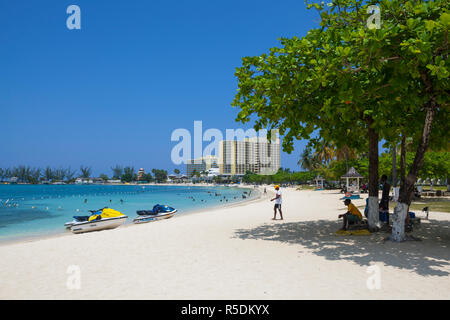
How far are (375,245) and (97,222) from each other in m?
14.2

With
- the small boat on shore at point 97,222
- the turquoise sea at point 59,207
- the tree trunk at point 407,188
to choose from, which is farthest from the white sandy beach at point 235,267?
the turquoise sea at point 59,207

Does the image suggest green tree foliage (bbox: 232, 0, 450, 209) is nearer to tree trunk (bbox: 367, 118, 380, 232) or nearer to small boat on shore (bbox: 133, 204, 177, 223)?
tree trunk (bbox: 367, 118, 380, 232)

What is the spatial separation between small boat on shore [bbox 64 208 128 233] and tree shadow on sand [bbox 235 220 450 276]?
29.7 feet

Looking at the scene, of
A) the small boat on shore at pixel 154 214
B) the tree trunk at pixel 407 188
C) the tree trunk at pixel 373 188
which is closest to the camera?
the tree trunk at pixel 407 188

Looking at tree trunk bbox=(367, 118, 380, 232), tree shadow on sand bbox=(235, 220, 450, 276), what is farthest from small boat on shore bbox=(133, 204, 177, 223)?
tree trunk bbox=(367, 118, 380, 232)

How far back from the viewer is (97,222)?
17312mm

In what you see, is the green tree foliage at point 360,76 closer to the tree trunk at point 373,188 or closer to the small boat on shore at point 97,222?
the tree trunk at point 373,188

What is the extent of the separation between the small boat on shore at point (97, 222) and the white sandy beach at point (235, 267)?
272 inches

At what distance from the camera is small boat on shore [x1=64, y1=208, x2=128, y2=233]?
56.1 feet

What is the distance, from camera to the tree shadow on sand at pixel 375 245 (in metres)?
6.77

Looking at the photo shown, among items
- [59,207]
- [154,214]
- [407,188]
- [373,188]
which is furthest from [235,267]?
[59,207]

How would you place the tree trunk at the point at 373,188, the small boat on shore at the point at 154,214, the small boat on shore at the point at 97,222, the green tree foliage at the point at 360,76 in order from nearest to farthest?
1. the green tree foliage at the point at 360,76
2. the tree trunk at the point at 373,188
3. the small boat on shore at the point at 97,222
4. the small boat on shore at the point at 154,214

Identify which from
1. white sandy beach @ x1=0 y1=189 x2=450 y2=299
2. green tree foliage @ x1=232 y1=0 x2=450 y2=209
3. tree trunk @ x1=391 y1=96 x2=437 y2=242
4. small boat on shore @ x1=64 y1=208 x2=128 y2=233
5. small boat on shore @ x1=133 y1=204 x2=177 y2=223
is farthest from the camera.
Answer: small boat on shore @ x1=133 y1=204 x2=177 y2=223
